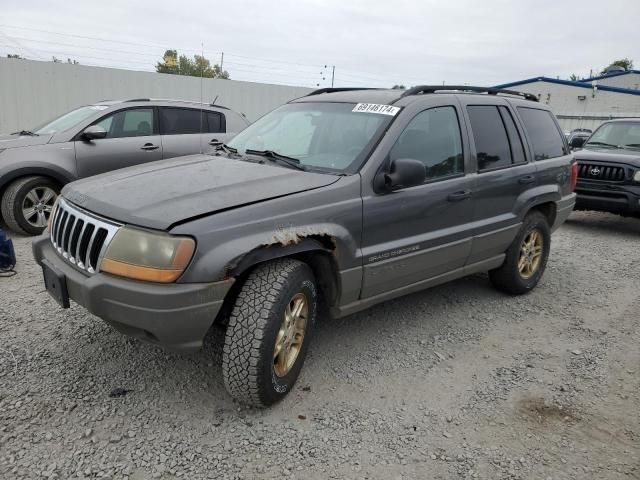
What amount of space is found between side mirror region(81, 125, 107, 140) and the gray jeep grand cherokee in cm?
286

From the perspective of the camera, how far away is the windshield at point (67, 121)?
6250 millimetres

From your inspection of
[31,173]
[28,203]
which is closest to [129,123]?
[31,173]

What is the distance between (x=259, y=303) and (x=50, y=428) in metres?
1.24

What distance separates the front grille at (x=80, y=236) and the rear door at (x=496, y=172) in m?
2.69

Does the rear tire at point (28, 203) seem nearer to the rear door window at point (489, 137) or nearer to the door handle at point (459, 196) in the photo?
the door handle at point (459, 196)

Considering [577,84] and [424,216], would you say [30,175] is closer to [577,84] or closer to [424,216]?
[424,216]

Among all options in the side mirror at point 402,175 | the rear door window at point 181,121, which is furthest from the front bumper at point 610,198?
the rear door window at point 181,121

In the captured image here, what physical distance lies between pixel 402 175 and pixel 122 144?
4.59m

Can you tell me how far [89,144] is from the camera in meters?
6.15

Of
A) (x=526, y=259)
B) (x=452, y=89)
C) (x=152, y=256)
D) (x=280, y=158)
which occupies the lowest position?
(x=526, y=259)

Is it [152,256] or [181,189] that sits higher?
[181,189]

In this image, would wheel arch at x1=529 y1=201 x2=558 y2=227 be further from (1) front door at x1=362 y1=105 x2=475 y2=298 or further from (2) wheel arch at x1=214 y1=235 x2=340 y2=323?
(2) wheel arch at x1=214 y1=235 x2=340 y2=323

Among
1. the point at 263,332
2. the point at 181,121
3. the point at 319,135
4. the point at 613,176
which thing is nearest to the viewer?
the point at 263,332

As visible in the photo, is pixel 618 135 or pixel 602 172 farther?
pixel 618 135
